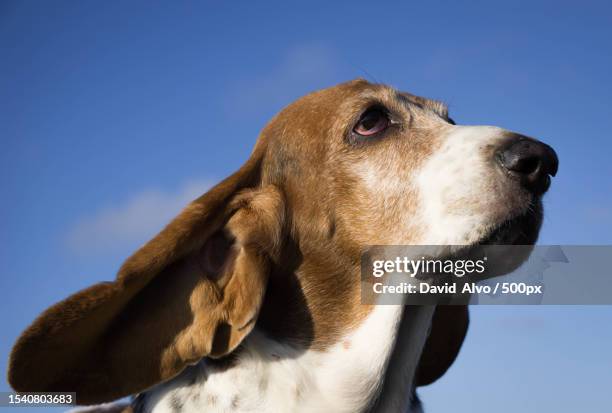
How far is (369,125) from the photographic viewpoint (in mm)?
4387

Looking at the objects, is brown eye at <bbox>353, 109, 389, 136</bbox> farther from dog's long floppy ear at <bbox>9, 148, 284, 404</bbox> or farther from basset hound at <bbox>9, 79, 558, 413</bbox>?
dog's long floppy ear at <bbox>9, 148, 284, 404</bbox>

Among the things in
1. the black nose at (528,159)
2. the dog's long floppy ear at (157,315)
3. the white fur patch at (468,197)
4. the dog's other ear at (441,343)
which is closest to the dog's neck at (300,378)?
the dog's long floppy ear at (157,315)

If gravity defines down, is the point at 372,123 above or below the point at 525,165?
above

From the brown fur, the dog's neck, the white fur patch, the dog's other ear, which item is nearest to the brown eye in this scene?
the brown fur

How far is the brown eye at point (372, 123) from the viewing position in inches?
171

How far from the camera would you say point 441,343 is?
4.77m

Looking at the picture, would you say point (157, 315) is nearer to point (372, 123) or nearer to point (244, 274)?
point (244, 274)

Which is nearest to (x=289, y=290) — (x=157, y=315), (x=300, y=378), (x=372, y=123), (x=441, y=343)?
(x=300, y=378)

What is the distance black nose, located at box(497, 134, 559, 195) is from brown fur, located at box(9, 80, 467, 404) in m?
0.59

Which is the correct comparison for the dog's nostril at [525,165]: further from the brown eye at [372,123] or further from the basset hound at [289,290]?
the brown eye at [372,123]

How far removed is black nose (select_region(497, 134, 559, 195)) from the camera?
354 cm

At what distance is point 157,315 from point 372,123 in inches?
71.8

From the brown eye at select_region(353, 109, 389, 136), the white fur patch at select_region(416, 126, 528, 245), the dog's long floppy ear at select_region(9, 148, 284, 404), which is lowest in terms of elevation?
the dog's long floppy ear at select_region(9, 148, 284, 404)

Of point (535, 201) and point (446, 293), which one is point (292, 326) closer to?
point (446, 293)
